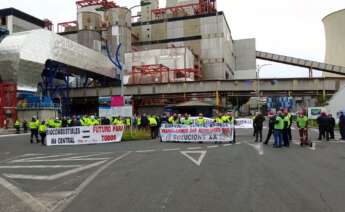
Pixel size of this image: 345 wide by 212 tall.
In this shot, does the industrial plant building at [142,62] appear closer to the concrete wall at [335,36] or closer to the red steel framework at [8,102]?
the concrete wall at [335,36]

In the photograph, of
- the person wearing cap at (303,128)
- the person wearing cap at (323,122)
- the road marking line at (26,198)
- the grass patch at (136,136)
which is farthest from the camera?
the grass patch at (136,136)

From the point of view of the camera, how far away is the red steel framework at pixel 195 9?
321 feet

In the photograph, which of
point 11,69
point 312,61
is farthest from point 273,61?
point 11,69

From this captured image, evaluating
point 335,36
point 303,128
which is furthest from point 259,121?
point 335,36

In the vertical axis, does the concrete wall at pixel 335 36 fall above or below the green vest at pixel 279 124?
above

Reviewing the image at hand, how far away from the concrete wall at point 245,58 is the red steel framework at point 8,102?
75.4 metres

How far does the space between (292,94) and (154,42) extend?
4602cm

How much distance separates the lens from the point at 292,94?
2623 inches

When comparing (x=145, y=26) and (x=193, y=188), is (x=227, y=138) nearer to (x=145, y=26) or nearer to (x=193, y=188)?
(x=193, y=188)

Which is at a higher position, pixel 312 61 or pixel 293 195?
pixel 312 61

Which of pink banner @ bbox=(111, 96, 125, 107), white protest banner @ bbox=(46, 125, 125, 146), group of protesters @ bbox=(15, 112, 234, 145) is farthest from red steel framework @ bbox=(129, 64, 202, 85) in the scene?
white protest banner @ bbox=(46, 125, 125, 146)

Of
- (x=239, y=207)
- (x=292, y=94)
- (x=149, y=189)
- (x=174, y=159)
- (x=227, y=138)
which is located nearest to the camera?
(x=239, y=207)

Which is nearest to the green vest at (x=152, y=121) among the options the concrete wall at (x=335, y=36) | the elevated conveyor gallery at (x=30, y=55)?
the concrete wall at (x=335, y=36)

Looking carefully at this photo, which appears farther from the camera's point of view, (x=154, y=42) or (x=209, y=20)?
(x=154, y=42)
